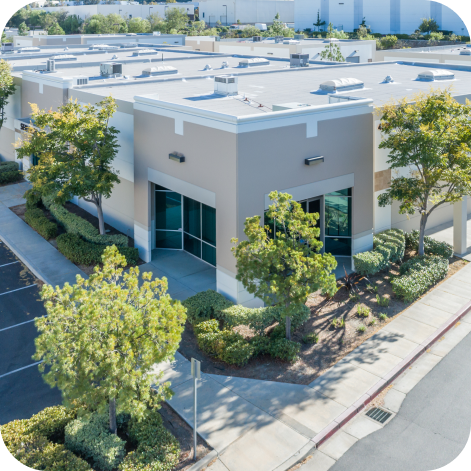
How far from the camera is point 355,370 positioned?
13461 mm

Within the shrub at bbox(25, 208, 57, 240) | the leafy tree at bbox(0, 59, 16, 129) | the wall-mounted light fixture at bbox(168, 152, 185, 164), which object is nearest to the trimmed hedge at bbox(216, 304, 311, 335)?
the wall-mounted light fixture at bbox(168, 152, 185, 164)

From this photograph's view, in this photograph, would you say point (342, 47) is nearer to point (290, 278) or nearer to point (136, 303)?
point (290, 278)

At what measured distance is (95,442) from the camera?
33.4 ft

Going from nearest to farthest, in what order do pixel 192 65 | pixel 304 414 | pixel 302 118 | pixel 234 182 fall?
pixel 304 414 → pixel 234 182 → pixel 302 118 → pixel 192 65

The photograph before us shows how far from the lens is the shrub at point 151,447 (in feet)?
32.4

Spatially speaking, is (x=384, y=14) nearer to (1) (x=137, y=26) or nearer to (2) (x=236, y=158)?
(1) (x=137, y=26)

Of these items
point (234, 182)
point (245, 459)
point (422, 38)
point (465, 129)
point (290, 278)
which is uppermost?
point (422, 38)

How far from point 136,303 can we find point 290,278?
13.8 ft

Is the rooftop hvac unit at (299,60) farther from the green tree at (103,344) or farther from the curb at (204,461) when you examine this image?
the curb at (204,461)

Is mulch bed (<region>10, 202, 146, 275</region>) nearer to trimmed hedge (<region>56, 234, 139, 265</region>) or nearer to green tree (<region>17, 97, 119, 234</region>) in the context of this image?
trimmed hedge (<region>56, 234, 139, 265</region>)

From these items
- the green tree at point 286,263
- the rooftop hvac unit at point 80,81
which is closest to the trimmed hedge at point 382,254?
the green tree at point 286,263

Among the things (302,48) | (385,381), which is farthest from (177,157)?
(302,48)

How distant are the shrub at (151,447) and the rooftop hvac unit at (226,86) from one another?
1420 centimetres

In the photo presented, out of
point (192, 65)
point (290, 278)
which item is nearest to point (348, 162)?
point (290, 278)
